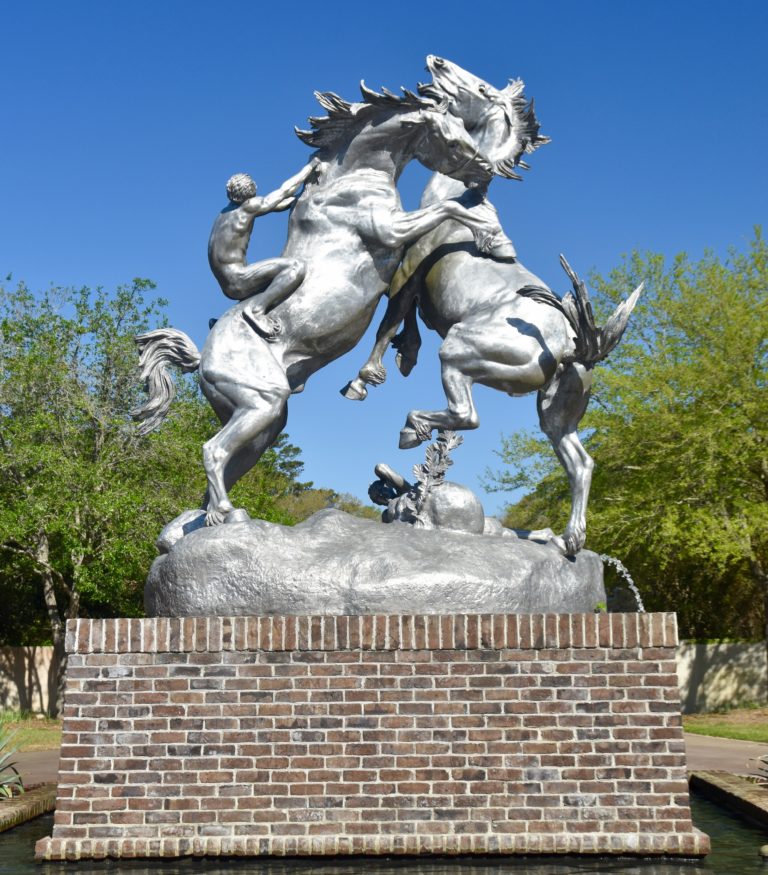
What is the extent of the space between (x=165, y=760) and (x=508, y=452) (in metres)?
20.6

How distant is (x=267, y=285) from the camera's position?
772 centimetres

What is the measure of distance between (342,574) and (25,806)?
3.37 metres

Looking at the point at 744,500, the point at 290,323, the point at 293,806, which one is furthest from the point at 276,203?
the point at 744,500

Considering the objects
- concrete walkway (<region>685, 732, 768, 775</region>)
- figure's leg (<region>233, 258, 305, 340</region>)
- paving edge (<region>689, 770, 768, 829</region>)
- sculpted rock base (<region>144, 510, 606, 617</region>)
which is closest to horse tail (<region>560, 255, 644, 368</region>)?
sculpted rock base (<region>144, 510, 606, 617</region>)

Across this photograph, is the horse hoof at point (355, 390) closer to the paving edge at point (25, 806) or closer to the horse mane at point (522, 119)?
the horse mane at point (522, 119)

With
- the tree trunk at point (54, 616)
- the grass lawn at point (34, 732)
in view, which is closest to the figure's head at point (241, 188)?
the grass lawn at point (34, 732)

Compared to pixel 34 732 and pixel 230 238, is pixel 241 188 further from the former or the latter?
pixel 34 732

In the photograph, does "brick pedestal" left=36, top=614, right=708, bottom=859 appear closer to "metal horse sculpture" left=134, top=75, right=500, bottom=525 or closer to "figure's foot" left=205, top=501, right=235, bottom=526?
"figure's foot" left=205, top=501, right=235, bottom=526

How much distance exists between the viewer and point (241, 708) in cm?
614

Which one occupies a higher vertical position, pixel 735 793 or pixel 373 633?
pixel 373 633

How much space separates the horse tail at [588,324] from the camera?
7.25m

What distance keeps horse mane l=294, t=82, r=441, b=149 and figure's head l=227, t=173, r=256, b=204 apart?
A: 726mm

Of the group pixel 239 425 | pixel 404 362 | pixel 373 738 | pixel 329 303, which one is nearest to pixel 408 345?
pixel 404 362

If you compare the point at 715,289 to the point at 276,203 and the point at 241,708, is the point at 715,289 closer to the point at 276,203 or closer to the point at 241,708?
the point at 276,203
